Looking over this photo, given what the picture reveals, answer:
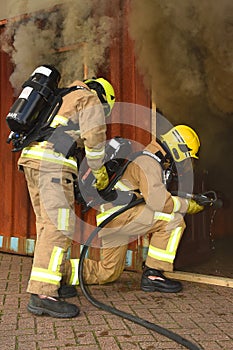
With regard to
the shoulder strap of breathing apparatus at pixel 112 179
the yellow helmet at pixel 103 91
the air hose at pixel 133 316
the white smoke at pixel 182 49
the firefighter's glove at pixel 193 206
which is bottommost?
the air hose at pixel 133 316

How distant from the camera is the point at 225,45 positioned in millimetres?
4090

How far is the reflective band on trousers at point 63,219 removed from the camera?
316cm

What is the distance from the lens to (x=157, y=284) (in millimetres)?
3693

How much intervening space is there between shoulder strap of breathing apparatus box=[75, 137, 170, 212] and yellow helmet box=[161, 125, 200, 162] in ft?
0.39

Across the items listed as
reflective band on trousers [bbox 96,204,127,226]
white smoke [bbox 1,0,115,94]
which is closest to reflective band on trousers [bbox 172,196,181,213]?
reflective band on trousers [bbox 96,204,127,226]

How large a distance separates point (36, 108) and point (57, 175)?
52 cm

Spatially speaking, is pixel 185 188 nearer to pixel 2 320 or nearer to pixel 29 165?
pixel 29 165

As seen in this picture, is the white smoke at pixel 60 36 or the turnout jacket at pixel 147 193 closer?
the turnout jacket at pixel 147 193

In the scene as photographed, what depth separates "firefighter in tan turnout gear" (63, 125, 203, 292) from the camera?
362cm

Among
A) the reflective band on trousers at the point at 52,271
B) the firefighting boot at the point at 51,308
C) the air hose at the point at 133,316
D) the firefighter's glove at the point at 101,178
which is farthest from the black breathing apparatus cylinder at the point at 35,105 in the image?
the firefighting boot at the point at 51,308

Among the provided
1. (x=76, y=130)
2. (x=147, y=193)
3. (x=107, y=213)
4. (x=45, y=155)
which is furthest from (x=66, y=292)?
(x=76, y=130)

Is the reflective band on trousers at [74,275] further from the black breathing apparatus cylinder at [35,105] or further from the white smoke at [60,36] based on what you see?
the white smoke at [60,36]

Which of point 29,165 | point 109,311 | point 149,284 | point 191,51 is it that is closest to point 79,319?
point 109,311

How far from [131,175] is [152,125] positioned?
737 mm
